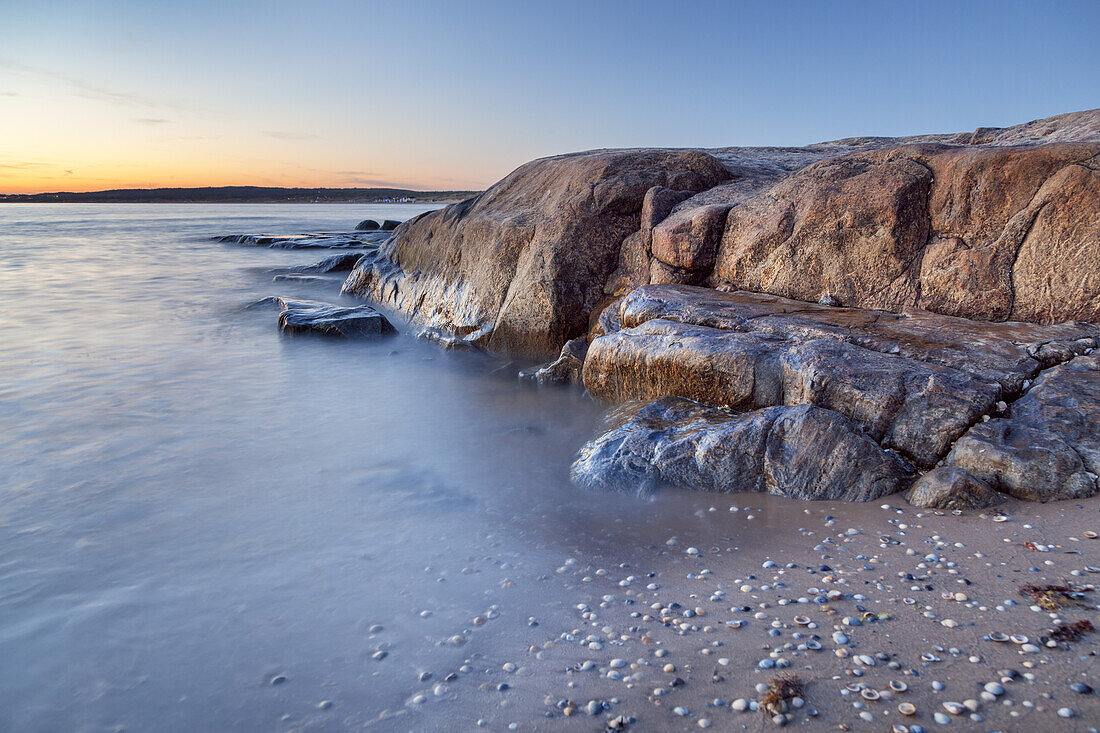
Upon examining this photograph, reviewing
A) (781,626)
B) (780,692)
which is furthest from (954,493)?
(780,692)

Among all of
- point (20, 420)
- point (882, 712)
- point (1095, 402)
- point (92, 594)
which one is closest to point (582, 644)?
point (882, 712)

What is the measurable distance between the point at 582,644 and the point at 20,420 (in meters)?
6.61

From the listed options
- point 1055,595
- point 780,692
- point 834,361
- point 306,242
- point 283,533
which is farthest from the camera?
point 306,242

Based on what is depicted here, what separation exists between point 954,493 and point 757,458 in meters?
1.16

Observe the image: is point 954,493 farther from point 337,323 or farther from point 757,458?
point 337,323

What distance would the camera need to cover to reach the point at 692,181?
8547 millimetres

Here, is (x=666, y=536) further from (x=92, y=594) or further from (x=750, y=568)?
(x=92, y=594)

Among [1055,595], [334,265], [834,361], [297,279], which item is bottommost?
[1055,595]

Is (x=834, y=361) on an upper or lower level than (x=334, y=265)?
lower

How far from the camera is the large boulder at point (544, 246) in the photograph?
816 cm

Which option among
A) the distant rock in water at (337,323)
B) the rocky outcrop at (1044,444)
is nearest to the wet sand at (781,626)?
the rocky outcrop at (1044,444)

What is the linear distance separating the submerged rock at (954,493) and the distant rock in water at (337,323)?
8.03 meters

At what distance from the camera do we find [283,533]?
13.9 ft

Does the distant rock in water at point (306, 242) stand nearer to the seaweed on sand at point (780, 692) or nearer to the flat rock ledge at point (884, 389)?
the flat rock ledge at point (884, 389)
